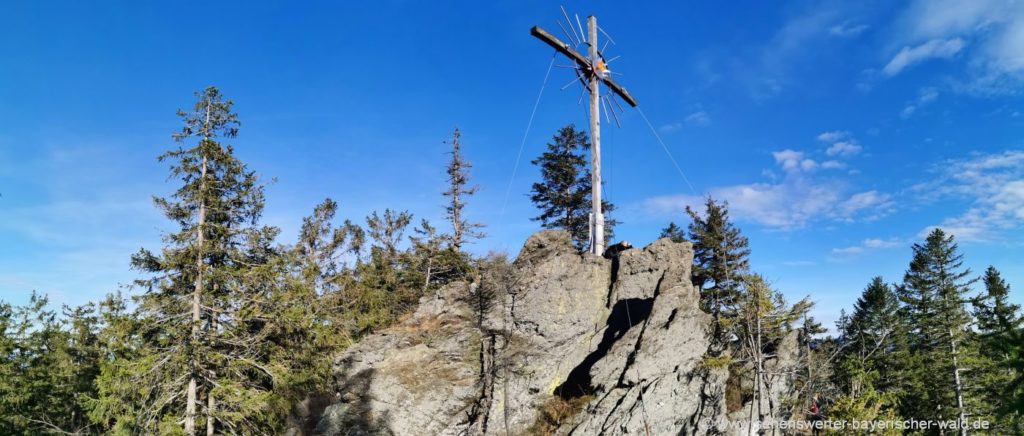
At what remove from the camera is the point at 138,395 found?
17.9 meters

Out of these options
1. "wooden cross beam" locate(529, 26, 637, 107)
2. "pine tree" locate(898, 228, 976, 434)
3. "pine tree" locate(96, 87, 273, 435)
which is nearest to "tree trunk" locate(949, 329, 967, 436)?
"pine tree" locate(898, 228, 976, 434)

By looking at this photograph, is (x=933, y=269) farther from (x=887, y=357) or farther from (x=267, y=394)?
(x=267, y=394)

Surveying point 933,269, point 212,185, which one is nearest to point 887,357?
point 933,269

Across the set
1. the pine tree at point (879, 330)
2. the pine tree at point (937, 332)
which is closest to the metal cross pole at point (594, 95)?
the pine tree at point (879, 330)

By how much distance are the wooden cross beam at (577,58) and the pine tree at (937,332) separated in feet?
85.2

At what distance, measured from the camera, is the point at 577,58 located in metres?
17.0

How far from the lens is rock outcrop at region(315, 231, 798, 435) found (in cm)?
1388

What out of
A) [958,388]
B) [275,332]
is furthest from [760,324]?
[958,388]

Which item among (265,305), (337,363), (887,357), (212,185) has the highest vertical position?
(212,185)

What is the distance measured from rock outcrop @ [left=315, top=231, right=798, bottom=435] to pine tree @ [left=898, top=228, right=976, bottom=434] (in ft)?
79.9

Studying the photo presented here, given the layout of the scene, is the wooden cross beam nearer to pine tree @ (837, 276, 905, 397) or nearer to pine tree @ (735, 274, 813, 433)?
pine tree @ (735, 274, 813, 433)

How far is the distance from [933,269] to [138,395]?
42.6 meters

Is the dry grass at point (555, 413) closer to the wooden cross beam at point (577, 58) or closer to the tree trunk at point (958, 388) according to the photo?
the wooden cross beam at point (577, 58)

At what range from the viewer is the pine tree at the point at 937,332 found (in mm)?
30438
